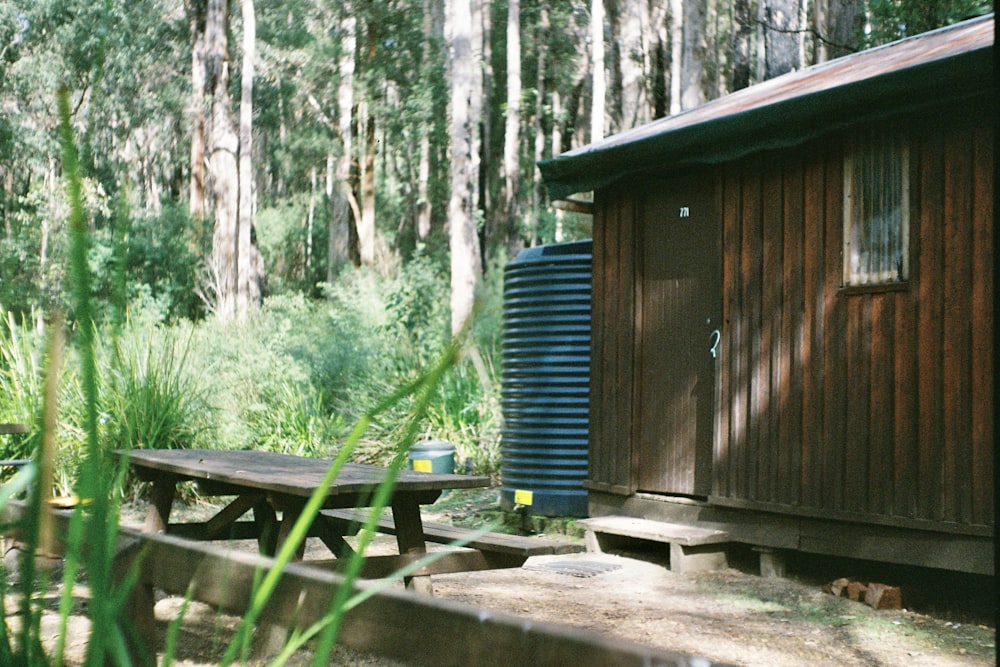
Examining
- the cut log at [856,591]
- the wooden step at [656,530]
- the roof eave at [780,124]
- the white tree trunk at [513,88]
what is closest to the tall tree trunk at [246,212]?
the white tree trunk at [513,88]

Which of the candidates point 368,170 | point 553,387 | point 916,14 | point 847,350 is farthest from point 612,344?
point 368,170

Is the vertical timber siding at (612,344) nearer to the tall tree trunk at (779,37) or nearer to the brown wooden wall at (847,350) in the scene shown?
the brown wooden wall at (847,350)

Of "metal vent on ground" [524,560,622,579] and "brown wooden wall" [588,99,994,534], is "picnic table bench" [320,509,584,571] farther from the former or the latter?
"brown wooden wall" [588,99,994,534]

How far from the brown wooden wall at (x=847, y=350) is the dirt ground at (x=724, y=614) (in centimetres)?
50

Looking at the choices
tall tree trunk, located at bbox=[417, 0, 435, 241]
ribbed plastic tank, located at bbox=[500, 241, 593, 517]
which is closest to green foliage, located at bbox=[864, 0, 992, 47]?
ribbed plastic tank, located at bbox=[500, 241, 593, 517]

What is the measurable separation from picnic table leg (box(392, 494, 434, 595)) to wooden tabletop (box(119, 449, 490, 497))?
125 millimetres

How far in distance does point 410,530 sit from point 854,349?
2956 millimetres

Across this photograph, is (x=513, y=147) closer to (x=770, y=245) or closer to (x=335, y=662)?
(x=770, y=245)

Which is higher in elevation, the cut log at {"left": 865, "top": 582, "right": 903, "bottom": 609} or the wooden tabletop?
the wooden tabletop

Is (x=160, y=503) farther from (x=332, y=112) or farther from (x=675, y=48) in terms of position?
(x=332, y=112)

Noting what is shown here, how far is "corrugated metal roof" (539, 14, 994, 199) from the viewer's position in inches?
221

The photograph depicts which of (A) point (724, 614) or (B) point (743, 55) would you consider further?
(B) point (743, 55)

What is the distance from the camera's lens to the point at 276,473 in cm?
495

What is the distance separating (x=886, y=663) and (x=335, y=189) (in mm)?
30439
